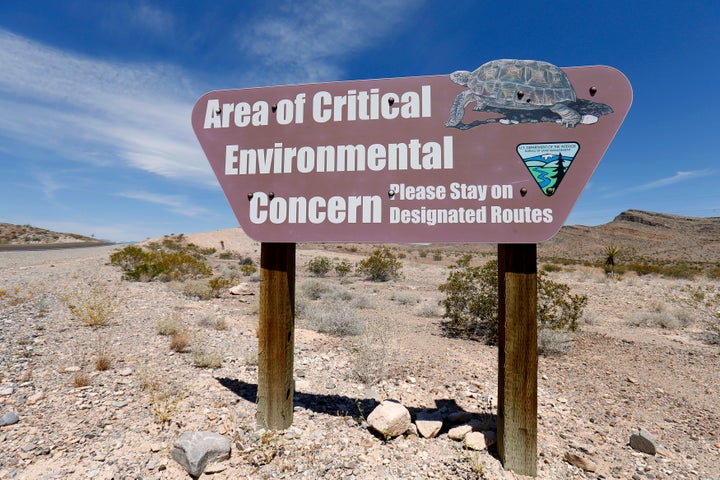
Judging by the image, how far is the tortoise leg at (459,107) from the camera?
10.4ft

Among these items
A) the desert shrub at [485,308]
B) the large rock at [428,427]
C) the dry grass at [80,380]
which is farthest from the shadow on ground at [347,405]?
the desert shrub at [485,308]

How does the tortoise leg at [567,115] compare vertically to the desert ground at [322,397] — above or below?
above

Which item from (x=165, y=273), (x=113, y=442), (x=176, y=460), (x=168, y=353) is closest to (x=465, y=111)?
(x=176, y=460)

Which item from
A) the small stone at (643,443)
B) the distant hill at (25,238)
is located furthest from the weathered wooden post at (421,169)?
the distant hill at (25,238)

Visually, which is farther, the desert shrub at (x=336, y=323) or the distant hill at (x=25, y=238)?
the distant hill at (x=25, y=238)

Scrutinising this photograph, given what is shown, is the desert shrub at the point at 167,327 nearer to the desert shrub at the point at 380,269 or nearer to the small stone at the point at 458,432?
the small stone at the point at 458,432

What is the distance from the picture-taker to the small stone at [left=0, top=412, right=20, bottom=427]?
3.41m

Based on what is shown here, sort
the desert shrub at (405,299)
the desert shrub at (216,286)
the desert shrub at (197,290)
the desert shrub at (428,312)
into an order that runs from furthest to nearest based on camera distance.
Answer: the desert shrub at (405,299) → the desert shrub at (216,286) → the desert shrub at (197,290) → the desert shrub at (428,312)

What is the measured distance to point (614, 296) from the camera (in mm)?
13242

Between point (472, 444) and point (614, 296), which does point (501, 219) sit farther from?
point (614, 296)

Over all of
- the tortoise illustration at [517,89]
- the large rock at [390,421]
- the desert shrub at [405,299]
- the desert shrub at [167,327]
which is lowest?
the large rock at [390,421]

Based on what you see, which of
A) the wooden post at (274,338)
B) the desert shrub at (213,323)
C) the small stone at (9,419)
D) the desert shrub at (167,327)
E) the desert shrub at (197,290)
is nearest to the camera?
the small stone at (9,419)

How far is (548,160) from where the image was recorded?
3.01 metres

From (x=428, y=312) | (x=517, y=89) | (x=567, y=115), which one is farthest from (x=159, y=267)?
(x=567, y=115)
